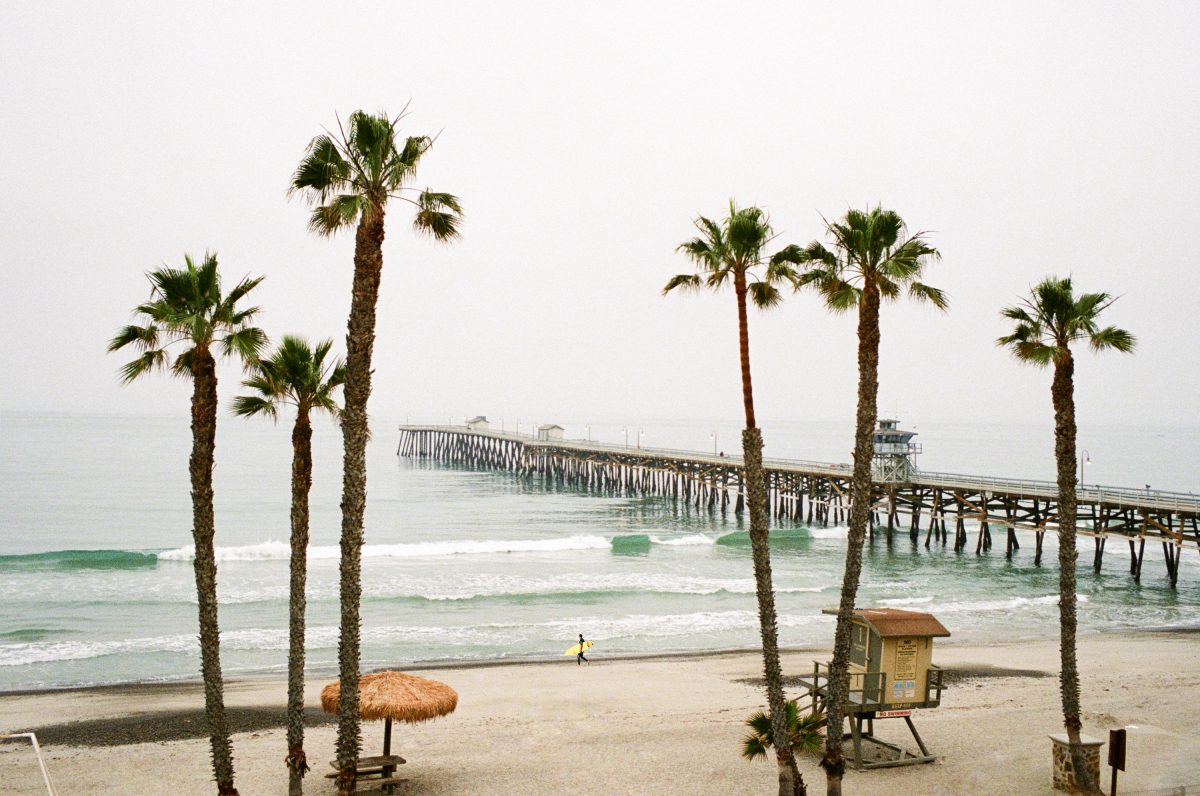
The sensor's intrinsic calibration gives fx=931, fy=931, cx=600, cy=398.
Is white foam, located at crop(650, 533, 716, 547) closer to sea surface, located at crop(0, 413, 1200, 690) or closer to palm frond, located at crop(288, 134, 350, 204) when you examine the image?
sea surface, located at crop(0, 413, 1200, 690)

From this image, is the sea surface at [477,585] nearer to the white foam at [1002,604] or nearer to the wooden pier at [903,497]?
the white foam at [1002,604]

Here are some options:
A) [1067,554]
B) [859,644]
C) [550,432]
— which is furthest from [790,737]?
[550,432]

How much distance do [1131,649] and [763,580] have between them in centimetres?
1912

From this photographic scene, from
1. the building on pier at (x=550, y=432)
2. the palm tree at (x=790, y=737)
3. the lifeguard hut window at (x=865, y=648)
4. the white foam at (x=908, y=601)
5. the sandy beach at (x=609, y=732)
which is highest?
the building on pier at (x=550, y=432)

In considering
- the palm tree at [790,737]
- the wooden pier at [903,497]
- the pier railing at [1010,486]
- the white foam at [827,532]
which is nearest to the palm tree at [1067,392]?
the palm tree at [790,737]

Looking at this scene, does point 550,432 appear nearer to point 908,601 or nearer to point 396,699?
point 908,601

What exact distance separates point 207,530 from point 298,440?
4.45ft

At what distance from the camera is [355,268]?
931 cm

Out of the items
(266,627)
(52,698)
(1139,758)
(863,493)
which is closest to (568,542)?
(266,627)

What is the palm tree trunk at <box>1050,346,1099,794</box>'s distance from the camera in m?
12.2

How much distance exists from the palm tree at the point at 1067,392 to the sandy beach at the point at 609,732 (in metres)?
1.72

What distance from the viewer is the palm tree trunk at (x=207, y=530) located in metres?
9.65

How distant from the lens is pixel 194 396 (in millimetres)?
9805

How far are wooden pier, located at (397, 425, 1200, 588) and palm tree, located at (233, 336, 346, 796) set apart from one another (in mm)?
31277
